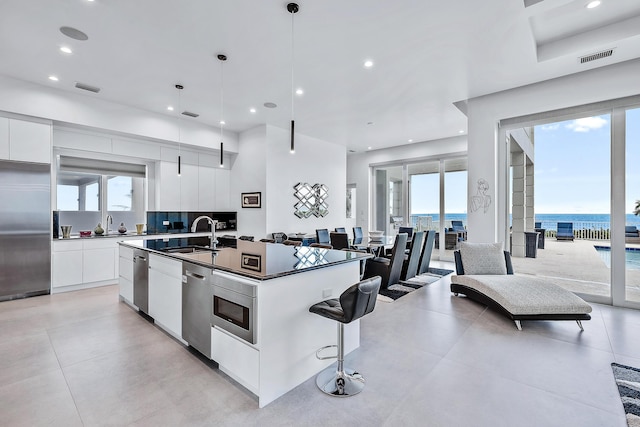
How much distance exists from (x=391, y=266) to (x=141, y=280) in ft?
12.0

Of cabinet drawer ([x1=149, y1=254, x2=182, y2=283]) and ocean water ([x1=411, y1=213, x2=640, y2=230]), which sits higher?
ocean water ([x1=411, y1=213, x2=640, y2=230])

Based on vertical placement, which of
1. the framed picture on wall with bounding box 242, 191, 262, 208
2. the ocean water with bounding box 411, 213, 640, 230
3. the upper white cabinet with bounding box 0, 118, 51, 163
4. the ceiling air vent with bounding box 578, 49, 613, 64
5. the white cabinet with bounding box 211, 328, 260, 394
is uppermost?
the ceiling air vent with bounding box 578, 49, 613, 64

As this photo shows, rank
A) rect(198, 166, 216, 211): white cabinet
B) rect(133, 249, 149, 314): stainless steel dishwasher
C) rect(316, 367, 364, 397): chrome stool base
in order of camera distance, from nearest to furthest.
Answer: rect(316, 367, 364, 397): chrome stool base → rect(133, 249, 149, 314): stainless steel dishwasher → rect(198, 166, 216, 211): white cabinet

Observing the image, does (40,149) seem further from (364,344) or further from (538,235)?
(538,235)

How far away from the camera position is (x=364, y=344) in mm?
2984

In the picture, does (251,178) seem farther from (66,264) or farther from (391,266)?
(391,266)

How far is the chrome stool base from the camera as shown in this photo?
2.19 metres

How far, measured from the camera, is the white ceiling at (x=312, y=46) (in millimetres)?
3043

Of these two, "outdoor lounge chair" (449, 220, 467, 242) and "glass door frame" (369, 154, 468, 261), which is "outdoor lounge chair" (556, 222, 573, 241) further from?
"outdoor lounge chair" (449, 220, 467, 242)

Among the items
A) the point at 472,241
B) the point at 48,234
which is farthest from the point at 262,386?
the point at 48,234

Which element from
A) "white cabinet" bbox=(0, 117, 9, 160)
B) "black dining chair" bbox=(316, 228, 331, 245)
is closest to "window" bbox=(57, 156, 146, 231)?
"white cabinet" bbox=(0, 117, 9, 160)

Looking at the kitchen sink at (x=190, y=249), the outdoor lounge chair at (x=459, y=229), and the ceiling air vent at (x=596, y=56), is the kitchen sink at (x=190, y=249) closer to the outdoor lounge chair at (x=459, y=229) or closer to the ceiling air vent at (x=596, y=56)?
the ceiling air vent at (x=596, y=56)

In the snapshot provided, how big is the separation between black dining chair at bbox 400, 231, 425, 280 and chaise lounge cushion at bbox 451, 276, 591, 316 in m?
1.35

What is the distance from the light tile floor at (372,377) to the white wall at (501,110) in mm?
1949
